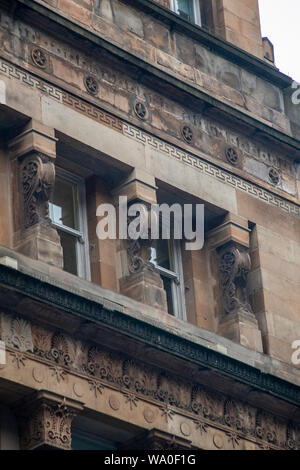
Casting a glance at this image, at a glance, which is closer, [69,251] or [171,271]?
[69,251]

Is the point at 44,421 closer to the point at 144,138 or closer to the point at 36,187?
the point at 36,187

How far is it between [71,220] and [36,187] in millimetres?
1512

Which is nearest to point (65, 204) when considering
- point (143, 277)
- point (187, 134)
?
point (143, 277)

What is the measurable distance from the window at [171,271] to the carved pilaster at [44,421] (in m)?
4.19

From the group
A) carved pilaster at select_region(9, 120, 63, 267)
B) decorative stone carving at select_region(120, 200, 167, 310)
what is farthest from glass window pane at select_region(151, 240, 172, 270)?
carved pilaster at select_region(9, 120, 63, 267)

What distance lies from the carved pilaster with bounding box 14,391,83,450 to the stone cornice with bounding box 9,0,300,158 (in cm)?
594

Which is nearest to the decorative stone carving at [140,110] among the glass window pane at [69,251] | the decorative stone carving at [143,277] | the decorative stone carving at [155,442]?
the decorative stone carving at [143,277]

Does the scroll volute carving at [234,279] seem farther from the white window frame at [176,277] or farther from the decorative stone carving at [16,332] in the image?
the decorative stone carving at [16,332]

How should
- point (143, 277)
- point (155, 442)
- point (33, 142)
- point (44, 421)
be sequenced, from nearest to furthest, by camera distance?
point (44, 421), point (155, 442), point (33, 142), point (143, 277)

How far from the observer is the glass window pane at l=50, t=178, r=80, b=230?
26.8 metres

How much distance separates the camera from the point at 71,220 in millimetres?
27031

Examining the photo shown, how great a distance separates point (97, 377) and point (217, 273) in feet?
14.0

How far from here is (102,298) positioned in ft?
84.0
